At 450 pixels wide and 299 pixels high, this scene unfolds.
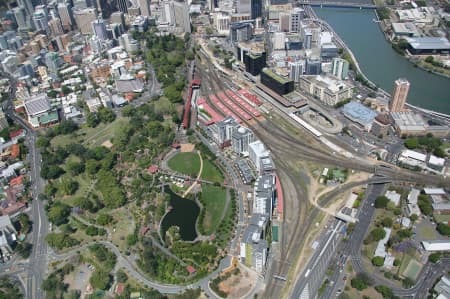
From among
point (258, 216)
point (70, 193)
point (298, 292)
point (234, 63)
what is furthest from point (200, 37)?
point (298, 292)

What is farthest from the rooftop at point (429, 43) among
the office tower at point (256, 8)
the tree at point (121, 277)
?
the tree at point (121, 277)

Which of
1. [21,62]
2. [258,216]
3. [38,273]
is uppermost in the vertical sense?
[21,62]

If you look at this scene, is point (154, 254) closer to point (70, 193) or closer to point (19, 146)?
point (70, 193)

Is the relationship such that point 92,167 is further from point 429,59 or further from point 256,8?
point 429,59

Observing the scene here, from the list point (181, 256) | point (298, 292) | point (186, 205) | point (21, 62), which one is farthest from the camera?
point (21, 62)

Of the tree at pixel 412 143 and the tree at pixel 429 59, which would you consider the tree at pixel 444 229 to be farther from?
the tree at pixel 429 59

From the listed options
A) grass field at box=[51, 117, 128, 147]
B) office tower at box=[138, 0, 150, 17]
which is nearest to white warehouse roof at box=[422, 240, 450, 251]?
grass field at box=[51, 117, 128, 147]

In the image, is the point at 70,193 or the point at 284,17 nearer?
the point at 70,193
